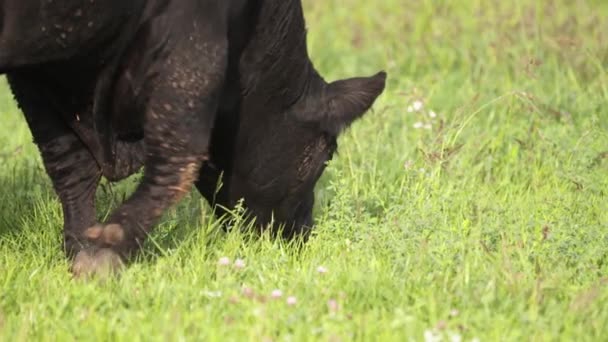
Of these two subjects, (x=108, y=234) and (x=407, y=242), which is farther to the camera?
(x=407, y=242)

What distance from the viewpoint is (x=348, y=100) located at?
5664mm

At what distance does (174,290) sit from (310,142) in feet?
4.25

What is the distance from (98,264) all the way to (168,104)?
689mm

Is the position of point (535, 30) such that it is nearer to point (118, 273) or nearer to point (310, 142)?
point (310, 142)

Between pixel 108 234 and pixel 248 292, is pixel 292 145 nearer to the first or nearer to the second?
pixel 108 234

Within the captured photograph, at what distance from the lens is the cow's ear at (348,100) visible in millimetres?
5648

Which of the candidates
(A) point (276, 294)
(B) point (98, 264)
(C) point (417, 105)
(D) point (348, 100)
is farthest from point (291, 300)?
(C) point (417, 105)

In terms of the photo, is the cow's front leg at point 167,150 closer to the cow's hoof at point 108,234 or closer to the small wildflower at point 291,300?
the cow's hoof at point 108,234

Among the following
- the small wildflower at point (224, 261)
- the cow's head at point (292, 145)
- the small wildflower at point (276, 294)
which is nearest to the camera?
the small wildflower at point (276, 294)

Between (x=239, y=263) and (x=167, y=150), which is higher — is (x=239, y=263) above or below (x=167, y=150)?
below

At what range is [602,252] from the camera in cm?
524

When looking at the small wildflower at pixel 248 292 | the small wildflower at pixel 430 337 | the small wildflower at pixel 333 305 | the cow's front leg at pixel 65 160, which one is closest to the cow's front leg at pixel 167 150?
the cow's front leg at pixel 65 160

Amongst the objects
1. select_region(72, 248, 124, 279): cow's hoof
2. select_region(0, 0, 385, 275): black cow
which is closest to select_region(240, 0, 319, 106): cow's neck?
select_region(0, 0, 385, 275): black cow

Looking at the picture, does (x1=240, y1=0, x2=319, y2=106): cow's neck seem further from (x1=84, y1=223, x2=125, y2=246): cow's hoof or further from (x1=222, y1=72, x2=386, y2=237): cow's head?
(x1=84, y1=223, x2=125, y2=246): cow's hoof
